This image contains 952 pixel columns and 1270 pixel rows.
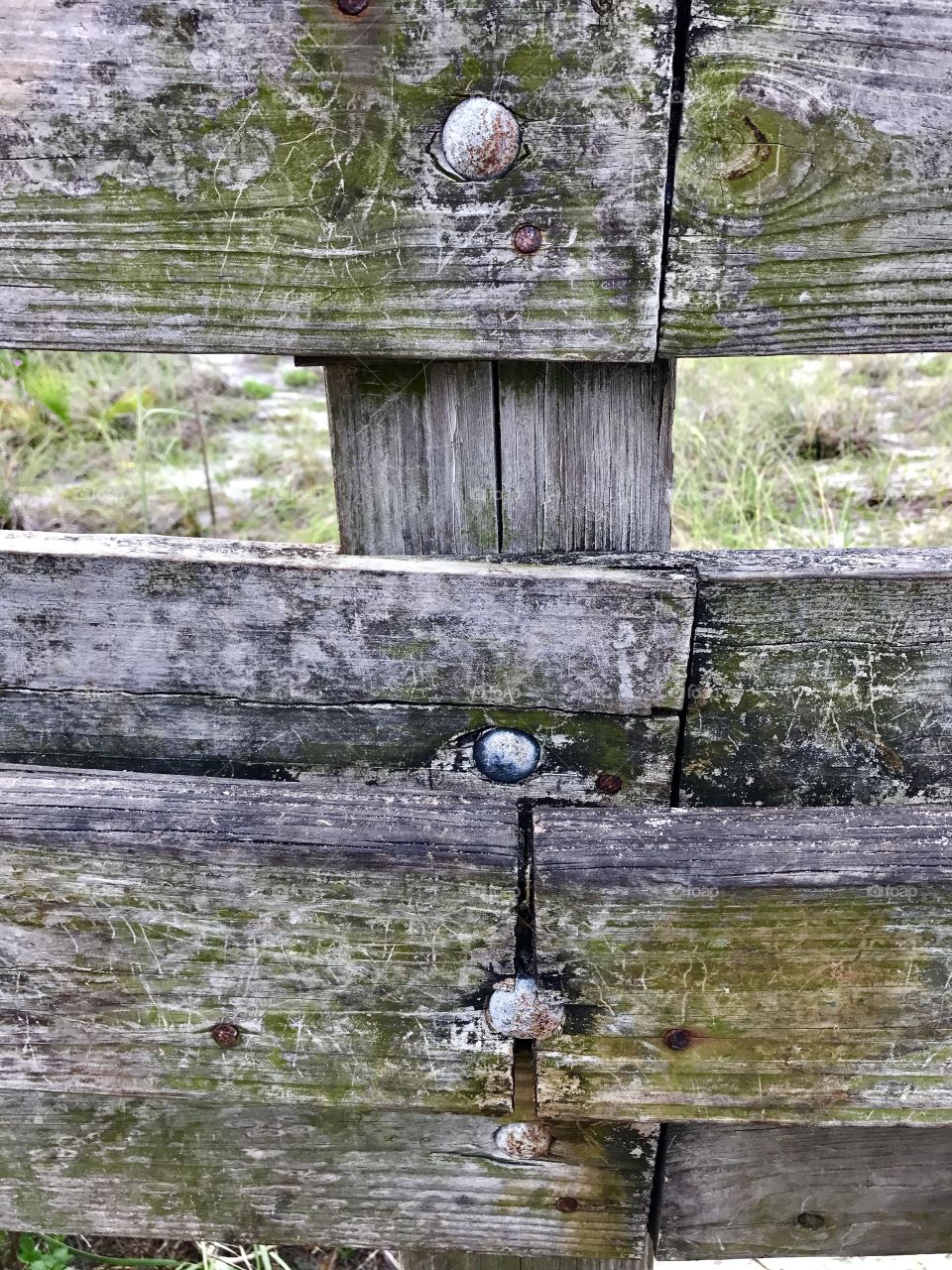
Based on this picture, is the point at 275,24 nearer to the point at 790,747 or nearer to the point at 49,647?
the point at 49,647

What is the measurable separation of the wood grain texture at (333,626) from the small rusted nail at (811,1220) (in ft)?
2.70

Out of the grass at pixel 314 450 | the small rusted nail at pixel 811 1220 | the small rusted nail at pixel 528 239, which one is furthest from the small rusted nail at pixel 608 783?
the grass at pixel 314 450

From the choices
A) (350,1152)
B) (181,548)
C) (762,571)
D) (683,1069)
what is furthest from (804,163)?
(350,1152)

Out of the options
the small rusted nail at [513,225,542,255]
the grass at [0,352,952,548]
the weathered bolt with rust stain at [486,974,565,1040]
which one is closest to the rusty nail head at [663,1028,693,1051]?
the weathered bolt with rust stain at [486,974,565,1040]

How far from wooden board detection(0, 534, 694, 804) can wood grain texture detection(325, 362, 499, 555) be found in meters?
0.06

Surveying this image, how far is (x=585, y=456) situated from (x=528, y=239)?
10.5 inches

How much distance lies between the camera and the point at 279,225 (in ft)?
3.28

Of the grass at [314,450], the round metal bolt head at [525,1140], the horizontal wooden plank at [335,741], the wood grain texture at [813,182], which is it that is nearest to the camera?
the wood grain texture at [813,182]

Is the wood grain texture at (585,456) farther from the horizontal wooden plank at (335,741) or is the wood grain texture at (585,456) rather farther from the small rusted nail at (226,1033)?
the small rusted nail at (226,1033)

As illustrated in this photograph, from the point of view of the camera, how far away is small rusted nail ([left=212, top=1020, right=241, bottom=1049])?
3.82 feet

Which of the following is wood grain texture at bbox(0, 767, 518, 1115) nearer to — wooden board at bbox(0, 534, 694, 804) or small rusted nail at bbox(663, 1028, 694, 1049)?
wooden board at bbox(0, 534, 694, 804)

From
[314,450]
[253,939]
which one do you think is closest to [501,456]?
[253,939]

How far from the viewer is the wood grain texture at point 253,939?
3.63 ft

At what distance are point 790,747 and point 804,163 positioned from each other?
2.10 feet
